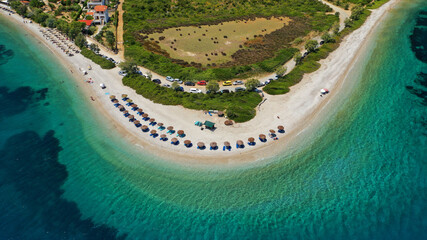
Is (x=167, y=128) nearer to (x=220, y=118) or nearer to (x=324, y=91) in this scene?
(x=220, y=118)

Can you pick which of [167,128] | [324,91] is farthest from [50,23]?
[324,91]

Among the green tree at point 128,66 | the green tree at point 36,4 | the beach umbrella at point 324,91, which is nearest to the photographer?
the beach umbrella at point 324,91

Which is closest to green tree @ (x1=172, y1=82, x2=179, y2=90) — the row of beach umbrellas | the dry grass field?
the row of beach umbrellas

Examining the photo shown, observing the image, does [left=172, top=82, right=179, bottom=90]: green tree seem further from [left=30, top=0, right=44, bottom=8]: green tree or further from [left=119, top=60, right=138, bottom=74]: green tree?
[left=30, top=0, right=44, bottom=8]: green tree

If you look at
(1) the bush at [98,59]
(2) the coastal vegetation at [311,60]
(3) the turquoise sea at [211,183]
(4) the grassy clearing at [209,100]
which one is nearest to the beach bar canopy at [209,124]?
(4) the grassy clearing at [209,100]

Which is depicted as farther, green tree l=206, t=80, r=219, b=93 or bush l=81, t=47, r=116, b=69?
bush l=81, t=47, r=116, b=69

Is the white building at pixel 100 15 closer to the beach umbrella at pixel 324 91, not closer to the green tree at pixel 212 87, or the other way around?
the green tree at pixel 212 87

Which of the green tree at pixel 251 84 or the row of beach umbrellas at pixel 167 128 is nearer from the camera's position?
the row of beach umbrellas at pixel 167 128
